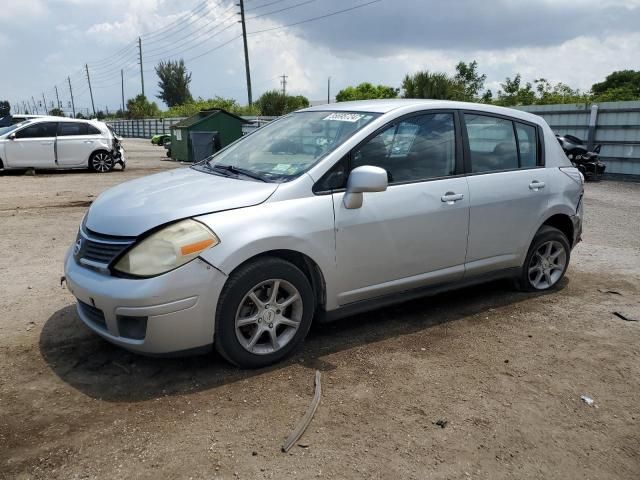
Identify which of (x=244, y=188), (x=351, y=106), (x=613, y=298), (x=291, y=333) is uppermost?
(x=351, y=106)

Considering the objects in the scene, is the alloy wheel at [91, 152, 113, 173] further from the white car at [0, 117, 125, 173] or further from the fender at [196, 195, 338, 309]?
the fender at [196, 195, 338, 309]

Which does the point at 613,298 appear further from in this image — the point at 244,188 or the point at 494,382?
the point at 244,188

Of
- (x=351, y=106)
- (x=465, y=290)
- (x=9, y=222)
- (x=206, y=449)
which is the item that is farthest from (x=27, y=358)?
(x=9, y=222)

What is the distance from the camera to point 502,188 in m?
4.55

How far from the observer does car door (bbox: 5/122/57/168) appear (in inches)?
583

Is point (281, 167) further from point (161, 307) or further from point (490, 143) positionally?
point (490, 143)

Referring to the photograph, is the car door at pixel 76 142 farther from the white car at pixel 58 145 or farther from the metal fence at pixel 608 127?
the metal fence at pixel 608 127

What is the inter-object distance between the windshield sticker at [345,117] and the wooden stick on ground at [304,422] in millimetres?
1923

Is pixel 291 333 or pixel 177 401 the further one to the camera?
pixel 291 333

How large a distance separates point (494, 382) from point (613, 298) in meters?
2.35

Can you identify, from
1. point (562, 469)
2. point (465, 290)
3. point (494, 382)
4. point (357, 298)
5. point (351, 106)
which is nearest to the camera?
point (562, 469)

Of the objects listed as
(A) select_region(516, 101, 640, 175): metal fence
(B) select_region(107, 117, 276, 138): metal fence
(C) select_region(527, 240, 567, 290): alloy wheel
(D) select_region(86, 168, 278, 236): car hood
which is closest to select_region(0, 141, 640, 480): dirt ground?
(C) select_region(527, 240, 567, 290): alloy wheel

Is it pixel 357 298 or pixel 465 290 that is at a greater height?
pixel 357 298

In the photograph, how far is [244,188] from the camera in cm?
356
